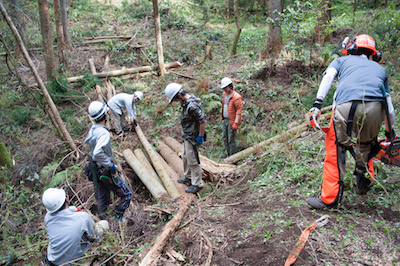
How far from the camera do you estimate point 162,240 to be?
10.8 feet

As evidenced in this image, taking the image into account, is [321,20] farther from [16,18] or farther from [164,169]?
[16,18]

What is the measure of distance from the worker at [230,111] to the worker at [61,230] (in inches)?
155

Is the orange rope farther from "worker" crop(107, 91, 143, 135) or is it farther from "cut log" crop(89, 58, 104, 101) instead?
"cut log" crop(89, 58, 104, 101)

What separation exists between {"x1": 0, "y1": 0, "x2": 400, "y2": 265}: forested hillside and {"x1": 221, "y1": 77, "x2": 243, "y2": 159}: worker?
0.53m

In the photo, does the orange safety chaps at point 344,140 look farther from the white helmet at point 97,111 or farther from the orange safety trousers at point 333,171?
the white helmet at point 97,111

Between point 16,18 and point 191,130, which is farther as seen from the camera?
point 16,18

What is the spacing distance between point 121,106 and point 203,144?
113 inches

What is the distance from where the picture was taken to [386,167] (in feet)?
13.1

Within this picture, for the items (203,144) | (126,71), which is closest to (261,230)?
(203,144)

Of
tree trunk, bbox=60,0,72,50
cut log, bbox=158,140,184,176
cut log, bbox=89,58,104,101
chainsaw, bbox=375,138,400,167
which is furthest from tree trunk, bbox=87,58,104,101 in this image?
chainsaw, bbox=375,138,400,167

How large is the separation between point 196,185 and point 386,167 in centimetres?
331

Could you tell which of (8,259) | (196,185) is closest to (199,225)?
(196,185)

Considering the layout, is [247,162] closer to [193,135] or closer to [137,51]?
[193,135]

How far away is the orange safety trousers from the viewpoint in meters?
3.11
